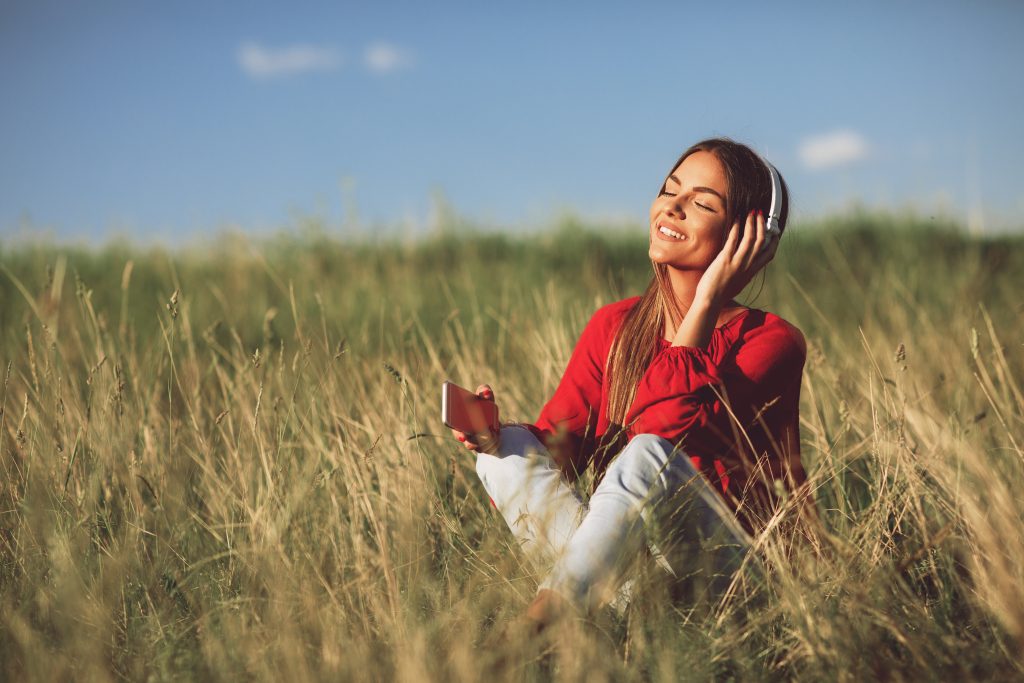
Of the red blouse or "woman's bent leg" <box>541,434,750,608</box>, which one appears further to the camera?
the red blouse

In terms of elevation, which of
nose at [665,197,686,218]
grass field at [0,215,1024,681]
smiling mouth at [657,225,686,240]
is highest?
nose at [665,197,686,218]

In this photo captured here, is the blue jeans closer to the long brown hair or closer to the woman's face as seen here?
the long brown hair

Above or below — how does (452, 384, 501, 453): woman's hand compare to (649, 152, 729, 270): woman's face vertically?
below

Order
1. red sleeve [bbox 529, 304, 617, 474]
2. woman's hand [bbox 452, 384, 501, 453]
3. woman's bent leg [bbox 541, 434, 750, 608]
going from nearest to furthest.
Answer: woman's bent leg [bbox 541, 434, 750, 608] → woman's hand [bbox 452, 384, 501, 453] → red sleeve [bbox 529, 304, 617, 474]

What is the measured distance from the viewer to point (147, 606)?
1739 millimetres

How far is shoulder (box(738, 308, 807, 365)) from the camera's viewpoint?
1860 millimetres

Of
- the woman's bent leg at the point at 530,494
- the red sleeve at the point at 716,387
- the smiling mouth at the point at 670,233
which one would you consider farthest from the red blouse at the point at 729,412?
the smiling mouth at the point at 670,233

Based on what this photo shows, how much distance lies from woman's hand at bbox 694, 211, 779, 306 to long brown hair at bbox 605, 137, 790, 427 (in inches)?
2.2

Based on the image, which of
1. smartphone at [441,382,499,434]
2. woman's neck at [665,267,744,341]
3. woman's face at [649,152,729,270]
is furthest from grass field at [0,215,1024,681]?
woman's face at [649,152,729,270]

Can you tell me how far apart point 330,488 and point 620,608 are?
0.79 metres

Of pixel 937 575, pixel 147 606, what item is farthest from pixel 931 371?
pixel 147 606

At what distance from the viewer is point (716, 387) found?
5.98 ft

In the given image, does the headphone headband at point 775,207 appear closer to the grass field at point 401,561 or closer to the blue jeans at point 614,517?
the grass field at point 401,561

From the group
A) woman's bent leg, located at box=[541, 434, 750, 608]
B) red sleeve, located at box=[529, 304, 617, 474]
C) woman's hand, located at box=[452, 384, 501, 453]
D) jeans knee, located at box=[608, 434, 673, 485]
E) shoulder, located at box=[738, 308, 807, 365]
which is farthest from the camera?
red sleeve, located at box=[529, 304, 617, 474]
